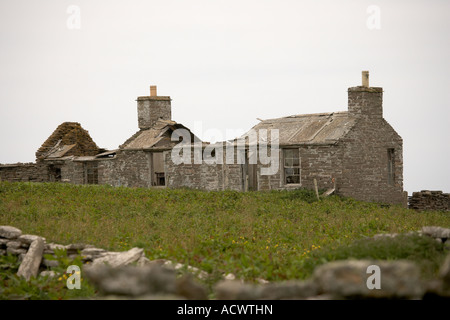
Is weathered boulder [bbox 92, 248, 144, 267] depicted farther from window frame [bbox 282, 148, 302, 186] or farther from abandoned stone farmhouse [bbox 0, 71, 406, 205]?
window frame [bbox 282, 148, 302, 186]

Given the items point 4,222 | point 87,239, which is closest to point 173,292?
point 87,239

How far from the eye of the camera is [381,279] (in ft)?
17.7

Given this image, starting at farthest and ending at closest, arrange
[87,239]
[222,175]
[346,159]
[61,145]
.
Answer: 1. [61,145]
2. [222,175]
3. [346,159]
4. [87,239]

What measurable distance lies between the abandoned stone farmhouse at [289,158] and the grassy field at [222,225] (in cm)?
180

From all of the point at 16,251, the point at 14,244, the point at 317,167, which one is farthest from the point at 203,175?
the point at 16,251

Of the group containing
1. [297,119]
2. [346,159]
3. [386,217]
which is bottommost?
[386,217]

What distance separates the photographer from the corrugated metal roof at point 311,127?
2469 centimetres

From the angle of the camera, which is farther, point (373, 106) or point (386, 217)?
point (373, 106)

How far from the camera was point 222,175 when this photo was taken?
26.9 metres

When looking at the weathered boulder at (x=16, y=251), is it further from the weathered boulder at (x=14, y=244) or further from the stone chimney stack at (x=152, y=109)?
the stone chimney stack at (x=152, y=109)

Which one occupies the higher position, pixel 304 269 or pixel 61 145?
pixel 61 145

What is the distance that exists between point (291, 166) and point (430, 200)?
22.9 feet
